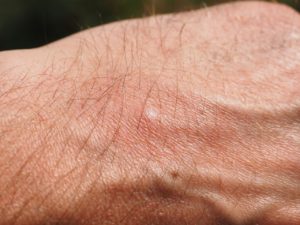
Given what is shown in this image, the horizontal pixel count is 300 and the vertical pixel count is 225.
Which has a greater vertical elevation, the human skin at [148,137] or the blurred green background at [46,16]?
the human skin at [148,137]

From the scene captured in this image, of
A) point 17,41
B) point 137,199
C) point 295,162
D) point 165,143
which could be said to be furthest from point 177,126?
point 17,41

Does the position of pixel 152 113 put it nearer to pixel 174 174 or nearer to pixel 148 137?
pixel 148 137

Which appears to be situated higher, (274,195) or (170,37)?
(170,37)

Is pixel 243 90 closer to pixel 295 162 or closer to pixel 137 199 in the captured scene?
pixel 295 162

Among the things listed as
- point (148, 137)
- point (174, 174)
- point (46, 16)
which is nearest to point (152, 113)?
point (148, 137)

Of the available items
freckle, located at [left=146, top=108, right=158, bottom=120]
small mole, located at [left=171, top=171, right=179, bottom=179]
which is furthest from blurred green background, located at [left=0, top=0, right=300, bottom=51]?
small mole, located at [left=171, top=171, right=179, bottom=179]

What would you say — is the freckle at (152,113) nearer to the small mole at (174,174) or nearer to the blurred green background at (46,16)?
the small mole at (174,174)

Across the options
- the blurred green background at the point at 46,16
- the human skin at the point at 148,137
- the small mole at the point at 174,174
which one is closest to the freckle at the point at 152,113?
the human skin at the point at 148,137
